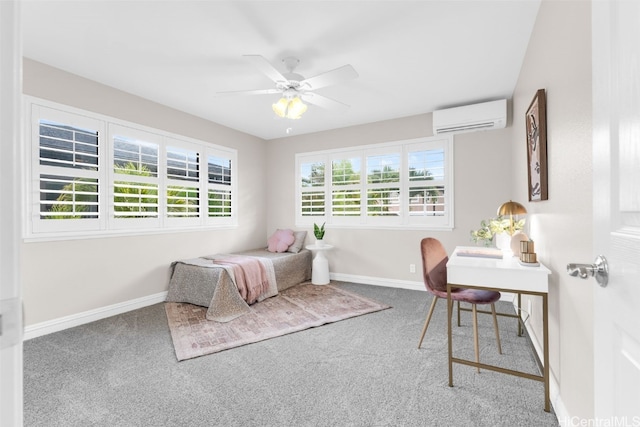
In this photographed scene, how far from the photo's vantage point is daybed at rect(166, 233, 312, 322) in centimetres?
323

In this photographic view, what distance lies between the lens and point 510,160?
3705 mm

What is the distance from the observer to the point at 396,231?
14.3 feet

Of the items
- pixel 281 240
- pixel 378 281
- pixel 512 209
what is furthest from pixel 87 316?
pixel 512 209

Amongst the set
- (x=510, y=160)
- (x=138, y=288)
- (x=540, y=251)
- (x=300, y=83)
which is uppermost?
(x=300, y=83)

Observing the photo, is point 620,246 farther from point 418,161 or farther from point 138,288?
point 138,288

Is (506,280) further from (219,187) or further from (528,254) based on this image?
(219,187)

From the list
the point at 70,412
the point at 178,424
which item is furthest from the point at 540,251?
the point at 70,412

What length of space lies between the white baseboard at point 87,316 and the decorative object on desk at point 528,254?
3812mm

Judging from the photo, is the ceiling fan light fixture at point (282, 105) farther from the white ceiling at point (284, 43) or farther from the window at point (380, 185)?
the window at point (380, 185)

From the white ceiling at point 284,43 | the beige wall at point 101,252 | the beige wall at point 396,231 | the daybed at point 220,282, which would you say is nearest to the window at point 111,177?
the beige wall at point 101,252

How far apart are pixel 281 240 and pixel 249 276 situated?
1291 millimetres

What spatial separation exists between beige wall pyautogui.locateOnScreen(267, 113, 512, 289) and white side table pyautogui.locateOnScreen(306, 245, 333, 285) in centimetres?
29

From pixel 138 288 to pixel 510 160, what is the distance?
4.77m

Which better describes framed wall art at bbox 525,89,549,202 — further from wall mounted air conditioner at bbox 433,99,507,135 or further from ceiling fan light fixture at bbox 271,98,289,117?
ceiling fan light fixture at bbox 271,98,289,117
